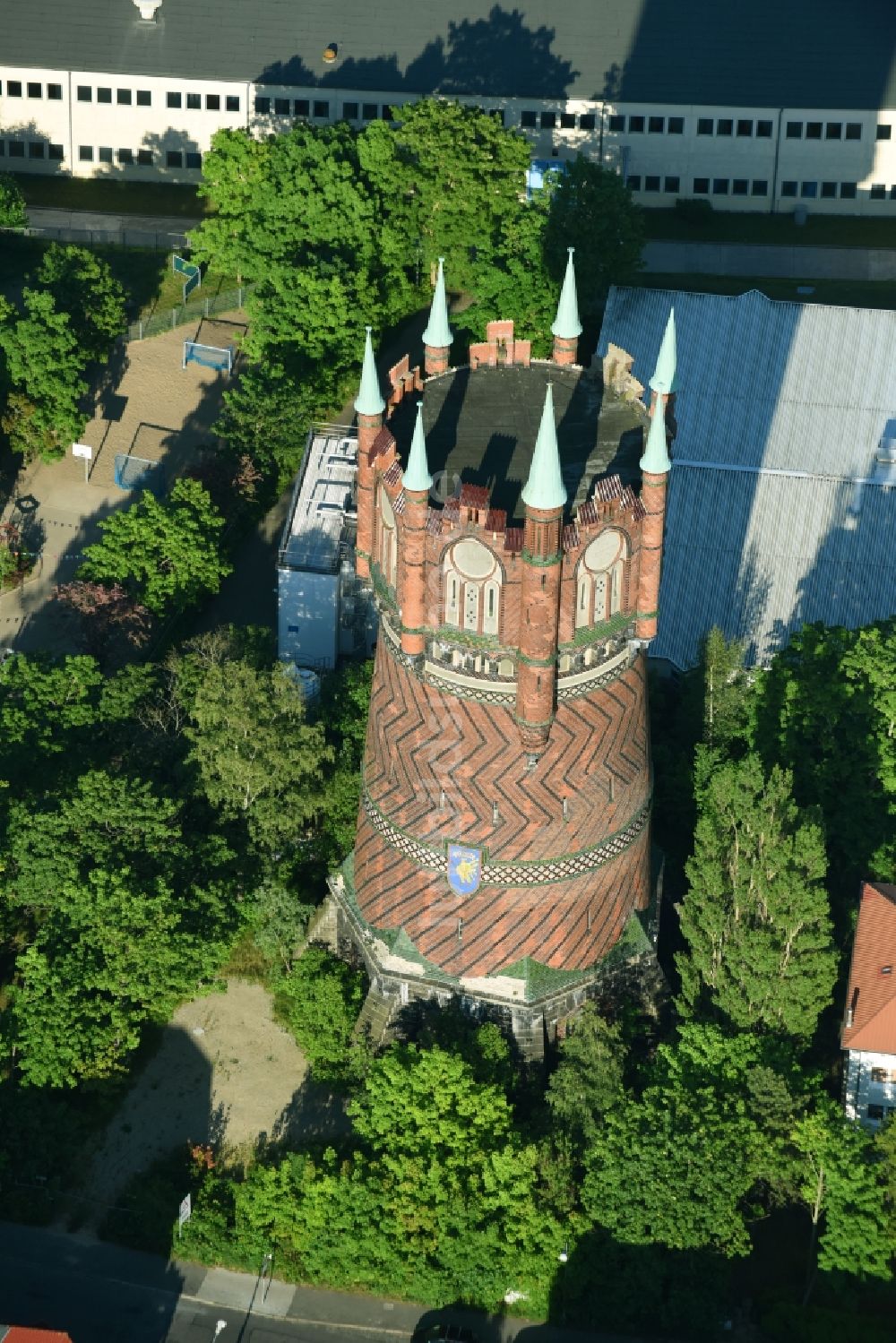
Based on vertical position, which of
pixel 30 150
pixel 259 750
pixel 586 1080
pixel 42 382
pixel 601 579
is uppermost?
pixel 30 150

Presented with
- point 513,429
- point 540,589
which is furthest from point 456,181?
→ point 540,589

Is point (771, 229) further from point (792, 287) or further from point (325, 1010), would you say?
point (325, 1010)

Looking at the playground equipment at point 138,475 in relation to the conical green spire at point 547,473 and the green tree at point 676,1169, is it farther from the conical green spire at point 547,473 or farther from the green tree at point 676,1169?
the conical green spire at point 547,473

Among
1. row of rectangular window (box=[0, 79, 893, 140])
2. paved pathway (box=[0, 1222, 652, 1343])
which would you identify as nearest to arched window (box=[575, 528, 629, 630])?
paved pathway (box=[0, 1222, 652, 1343])

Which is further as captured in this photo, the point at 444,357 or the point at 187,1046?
the point at 187,1046

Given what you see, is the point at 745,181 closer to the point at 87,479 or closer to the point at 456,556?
the point at 87,479

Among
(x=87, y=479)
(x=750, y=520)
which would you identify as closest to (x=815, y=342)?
(x=750, y=520)
